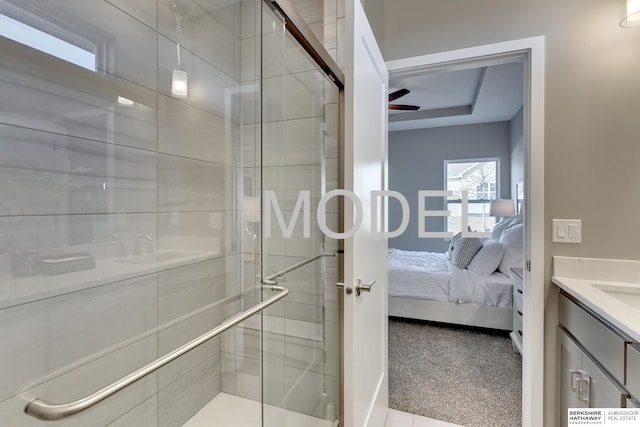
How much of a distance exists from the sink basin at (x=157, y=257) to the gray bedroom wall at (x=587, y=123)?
1.84 m

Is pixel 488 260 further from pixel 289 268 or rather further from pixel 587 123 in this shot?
pixel 289 268

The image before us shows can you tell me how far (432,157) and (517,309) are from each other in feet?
11.2

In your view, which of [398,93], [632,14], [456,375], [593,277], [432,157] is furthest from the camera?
[432,157]

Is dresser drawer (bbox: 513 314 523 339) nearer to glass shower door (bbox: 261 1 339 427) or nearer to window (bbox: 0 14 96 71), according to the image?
glass shower door (bbox: 261 1 339 427)

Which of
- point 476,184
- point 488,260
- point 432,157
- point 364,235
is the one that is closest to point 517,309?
point 488,260

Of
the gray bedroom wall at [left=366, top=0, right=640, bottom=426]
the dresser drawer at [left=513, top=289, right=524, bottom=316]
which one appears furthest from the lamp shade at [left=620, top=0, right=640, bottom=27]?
the dresser drawer at [left=513, top=289, right=524, bottom=316]

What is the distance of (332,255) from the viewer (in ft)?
5.25

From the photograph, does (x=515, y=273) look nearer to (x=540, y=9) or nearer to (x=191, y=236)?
(x=540, y=9)

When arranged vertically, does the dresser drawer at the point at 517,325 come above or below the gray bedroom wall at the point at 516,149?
below

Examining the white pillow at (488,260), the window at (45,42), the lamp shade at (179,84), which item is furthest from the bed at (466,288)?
the window at (45,42)

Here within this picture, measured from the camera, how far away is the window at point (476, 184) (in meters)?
5.04

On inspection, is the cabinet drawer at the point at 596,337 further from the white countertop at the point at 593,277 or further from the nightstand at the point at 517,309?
the nightstand at the point at 517,309

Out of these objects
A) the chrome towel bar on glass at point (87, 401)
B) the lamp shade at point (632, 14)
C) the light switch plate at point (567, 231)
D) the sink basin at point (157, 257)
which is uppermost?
the lamp shade at point (632, 14)

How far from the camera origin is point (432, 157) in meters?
5.37
